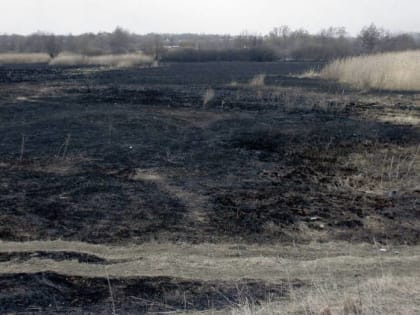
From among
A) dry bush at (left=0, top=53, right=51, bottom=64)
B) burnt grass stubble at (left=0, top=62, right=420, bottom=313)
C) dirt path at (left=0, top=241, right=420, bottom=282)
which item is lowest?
dirt path at (left=0, top=241, right=420, bottom=282)

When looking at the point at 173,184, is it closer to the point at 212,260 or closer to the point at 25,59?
the point at 212,260

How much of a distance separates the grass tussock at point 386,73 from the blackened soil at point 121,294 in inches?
743

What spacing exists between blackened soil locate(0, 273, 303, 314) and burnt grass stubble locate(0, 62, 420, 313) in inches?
0.7

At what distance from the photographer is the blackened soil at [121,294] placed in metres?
4.66

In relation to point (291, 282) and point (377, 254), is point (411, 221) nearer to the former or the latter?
point (377, 254)

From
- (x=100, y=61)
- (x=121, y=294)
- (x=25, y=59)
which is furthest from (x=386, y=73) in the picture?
(x=25, y=59)

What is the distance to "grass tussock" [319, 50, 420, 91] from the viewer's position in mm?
21828

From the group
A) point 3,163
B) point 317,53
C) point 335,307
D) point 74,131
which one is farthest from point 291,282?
point 317,53

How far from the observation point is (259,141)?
1194 centimetres

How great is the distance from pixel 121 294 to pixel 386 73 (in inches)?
791

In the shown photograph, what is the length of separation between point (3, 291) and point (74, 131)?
7918mm

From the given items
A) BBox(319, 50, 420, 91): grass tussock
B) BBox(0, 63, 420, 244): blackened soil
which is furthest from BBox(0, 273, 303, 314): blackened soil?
BBox(319, 50, 420, 91): grass tussock

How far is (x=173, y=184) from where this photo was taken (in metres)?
8.62

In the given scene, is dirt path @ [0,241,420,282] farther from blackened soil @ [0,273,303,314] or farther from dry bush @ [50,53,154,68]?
dry bush @ [50,53,154,68]
